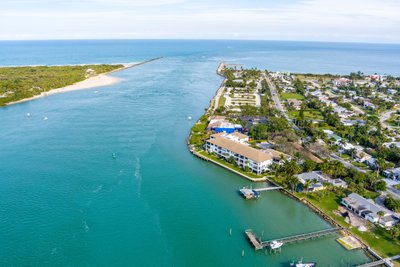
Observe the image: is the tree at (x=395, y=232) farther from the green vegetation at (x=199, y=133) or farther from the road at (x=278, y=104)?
the road at (x=278, y=104)

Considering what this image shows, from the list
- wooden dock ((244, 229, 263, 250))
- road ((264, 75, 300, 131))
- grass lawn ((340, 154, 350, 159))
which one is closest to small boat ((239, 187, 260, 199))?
wooden dock ((244, 229, 263, 250))

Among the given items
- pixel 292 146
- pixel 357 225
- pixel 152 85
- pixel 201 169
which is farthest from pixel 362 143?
pixel 152 85

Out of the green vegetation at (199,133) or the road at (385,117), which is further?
the road at (385,117)

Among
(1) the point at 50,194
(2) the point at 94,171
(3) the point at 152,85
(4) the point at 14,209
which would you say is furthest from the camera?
(3) the point at 152,85

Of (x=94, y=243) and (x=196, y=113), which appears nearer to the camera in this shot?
(x=94, y=243)

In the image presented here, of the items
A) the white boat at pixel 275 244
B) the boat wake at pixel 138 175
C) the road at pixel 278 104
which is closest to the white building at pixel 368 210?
the white boat at pixel 275 244

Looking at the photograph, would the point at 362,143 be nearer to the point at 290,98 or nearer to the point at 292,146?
the point at 292,146
